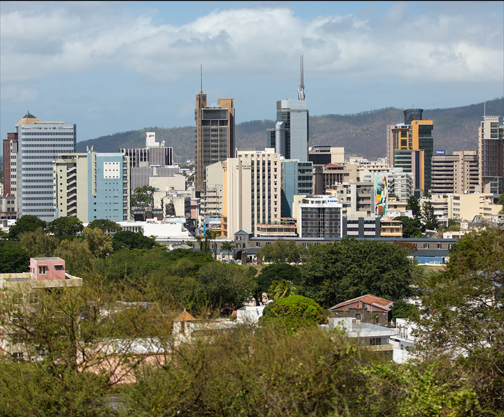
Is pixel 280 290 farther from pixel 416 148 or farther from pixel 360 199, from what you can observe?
pixel 416 148

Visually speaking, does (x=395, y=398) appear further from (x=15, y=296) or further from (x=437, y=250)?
(x=437, y=250)

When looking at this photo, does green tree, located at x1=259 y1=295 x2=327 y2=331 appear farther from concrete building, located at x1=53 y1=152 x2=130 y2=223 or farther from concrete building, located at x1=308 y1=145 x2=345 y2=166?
concrete building, located at x1=308 y1=145 x2=345 y2=166

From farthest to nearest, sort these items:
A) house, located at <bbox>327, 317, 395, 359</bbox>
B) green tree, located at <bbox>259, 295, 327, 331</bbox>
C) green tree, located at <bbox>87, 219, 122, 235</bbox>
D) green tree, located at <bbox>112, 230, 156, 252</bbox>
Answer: green tree, located at <bbox>87, 219, 122, 235</bbox> → green tree, located at <bbox>112, 230, 156, 252</bbox> → green tree, located at <bbox>259, 295, 327, 331</bbox> → house, located at <bbox>327, 317, 395, 359</bbox>

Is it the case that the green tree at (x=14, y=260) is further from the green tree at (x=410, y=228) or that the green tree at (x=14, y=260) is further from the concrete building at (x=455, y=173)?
the concrete building at (x=455, y=173)

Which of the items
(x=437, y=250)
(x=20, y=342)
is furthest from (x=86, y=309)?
(x=437, y=250)

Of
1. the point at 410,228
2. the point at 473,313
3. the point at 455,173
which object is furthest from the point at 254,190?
the point at 455,173

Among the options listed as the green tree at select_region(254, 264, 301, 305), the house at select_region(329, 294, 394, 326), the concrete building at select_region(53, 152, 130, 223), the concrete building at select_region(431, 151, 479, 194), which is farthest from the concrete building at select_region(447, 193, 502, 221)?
the house at select_region(329, 294, 394, 326)
